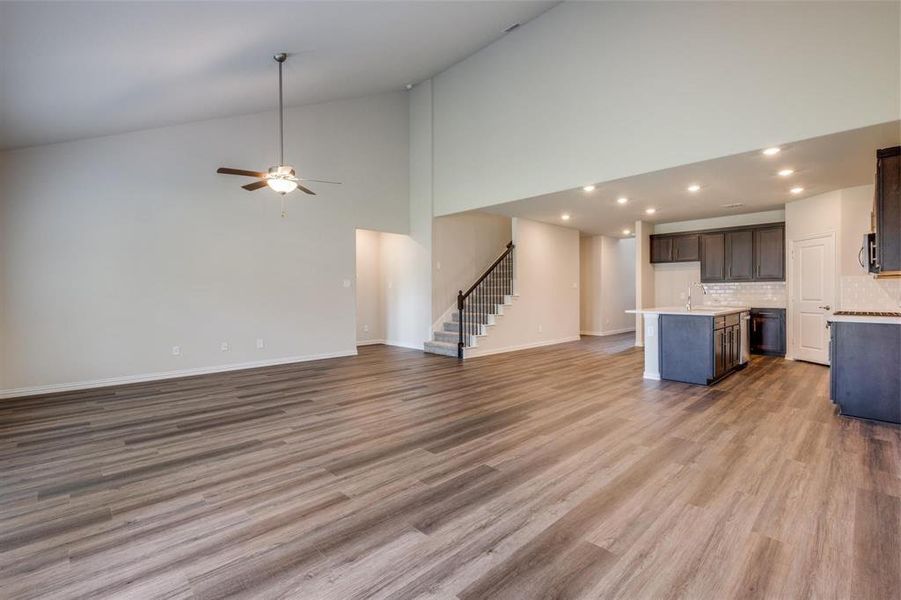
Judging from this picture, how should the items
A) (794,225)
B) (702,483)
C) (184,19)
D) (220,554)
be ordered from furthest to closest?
1. (794,225)
2. (184,19)
3. (702,483)
4. (220,554)

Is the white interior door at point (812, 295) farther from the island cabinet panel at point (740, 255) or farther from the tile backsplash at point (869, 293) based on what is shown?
the island cabinet panel at point (740, 255)

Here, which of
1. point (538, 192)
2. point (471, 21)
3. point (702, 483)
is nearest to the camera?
point (702, 483)

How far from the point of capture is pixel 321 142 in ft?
24.2

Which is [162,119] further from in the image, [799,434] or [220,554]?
[799,434]

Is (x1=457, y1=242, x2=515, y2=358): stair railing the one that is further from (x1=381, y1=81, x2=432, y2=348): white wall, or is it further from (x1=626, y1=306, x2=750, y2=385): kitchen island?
(x1=626, y1=306, x2=750, y2=385): kitchen island

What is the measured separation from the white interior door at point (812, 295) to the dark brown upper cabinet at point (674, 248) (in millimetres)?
1936

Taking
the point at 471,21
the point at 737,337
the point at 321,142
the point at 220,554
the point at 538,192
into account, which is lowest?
the point at 220,554

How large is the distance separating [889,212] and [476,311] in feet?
19.1

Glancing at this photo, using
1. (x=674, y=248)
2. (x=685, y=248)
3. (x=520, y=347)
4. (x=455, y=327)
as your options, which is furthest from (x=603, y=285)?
(x=455, y=327)

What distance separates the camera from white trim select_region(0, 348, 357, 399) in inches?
199

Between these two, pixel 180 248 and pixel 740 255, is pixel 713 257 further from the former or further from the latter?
pixel 180 248

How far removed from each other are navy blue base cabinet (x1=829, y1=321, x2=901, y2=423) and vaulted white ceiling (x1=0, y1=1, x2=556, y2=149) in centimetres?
580

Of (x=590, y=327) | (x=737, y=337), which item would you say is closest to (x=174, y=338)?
(x=737, y=337)

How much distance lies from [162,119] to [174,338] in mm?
3028
